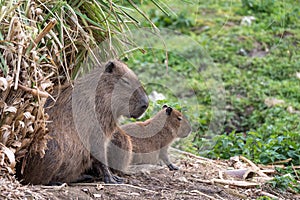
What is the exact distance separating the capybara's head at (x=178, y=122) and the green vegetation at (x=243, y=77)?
0.98 ft

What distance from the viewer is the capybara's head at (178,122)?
582 centimetres

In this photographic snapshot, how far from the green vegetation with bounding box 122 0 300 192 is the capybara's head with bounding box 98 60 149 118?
87 centimetres

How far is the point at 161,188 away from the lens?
4613mm

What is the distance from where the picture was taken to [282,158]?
583 centimetres

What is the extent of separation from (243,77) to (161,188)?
4482 mm

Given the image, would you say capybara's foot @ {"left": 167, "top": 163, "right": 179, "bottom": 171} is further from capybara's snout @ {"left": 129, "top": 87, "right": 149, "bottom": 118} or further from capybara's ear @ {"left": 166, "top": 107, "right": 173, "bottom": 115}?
capybara's snout @ {"left": 129, "top": 87, "right": 149, "bottom": 118}

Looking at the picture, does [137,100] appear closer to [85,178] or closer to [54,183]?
[85,178]

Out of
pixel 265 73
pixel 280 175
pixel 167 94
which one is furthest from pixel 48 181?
pixel 265 73

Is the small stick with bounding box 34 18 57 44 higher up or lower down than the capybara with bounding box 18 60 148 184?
higher up

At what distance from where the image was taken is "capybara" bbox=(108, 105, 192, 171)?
5.36 meters

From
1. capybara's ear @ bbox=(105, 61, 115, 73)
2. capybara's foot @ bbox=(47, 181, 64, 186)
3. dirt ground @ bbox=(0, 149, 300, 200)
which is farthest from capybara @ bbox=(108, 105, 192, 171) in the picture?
capybara's foot @ bbox=(47, 181, 64, 186)

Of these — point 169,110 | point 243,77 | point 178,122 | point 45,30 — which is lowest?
point 178,122

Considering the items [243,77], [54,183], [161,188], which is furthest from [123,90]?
[243,77]

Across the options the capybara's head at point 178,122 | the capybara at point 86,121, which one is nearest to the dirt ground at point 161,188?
the capybara at point 86,121
